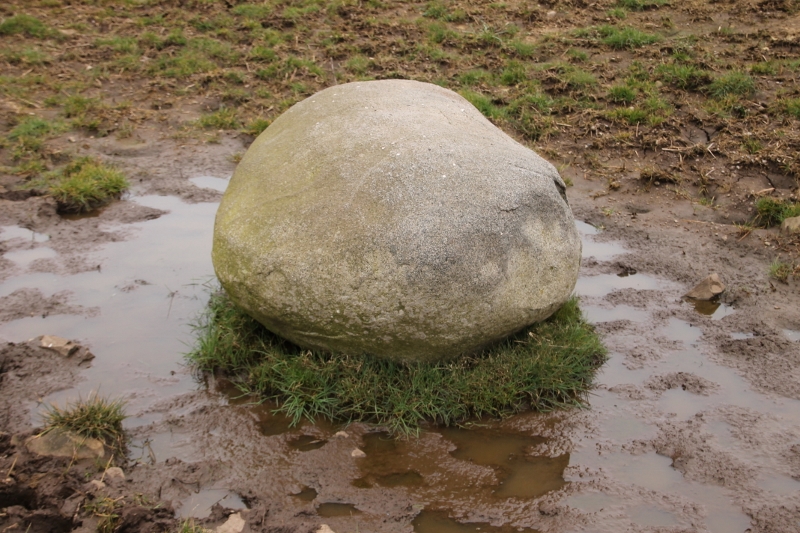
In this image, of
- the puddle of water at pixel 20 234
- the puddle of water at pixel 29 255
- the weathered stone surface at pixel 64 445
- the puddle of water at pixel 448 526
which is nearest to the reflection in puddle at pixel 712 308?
the puddle of water at pixel 448 526

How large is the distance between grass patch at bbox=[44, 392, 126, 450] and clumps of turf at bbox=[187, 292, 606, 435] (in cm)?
72

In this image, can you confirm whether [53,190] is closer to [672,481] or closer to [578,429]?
[578,429]

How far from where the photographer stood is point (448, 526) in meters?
3.65

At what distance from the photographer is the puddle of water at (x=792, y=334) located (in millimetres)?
5051

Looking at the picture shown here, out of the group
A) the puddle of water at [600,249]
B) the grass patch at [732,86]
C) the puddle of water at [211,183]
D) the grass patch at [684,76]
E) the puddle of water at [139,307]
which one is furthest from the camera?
the grass patch at [684,76]

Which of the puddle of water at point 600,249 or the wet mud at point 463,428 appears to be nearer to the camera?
the wet mud at point 463,428

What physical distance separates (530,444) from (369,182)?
1.76 meters

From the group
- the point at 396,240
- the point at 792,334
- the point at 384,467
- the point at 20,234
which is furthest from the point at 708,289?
the point at 20,234

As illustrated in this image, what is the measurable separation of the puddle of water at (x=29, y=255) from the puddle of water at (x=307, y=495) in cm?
327

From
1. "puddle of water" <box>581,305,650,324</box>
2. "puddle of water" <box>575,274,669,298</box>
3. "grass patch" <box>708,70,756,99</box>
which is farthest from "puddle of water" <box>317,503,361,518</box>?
"grass patch" <box>708,70,756,99</box>

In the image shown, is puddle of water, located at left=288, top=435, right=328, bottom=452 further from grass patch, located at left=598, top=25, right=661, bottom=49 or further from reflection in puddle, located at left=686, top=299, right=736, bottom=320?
grass patch, located at left=598, top=25, right=661, bottom=49

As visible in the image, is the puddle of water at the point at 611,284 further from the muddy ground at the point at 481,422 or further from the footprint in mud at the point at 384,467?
the footprint in mud at the point at 384,467

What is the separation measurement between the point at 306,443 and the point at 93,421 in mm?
1160

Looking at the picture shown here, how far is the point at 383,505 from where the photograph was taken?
3.76m
